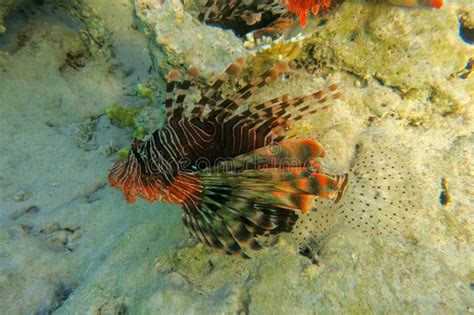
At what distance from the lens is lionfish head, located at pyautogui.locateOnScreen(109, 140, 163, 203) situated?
2.61 meters

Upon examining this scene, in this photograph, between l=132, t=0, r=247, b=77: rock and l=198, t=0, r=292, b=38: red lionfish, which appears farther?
l=198, t=0, r=292, b=38: red lionfish

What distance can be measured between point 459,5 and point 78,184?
478 centimetres

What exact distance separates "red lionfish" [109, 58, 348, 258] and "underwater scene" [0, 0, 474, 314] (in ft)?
0.04

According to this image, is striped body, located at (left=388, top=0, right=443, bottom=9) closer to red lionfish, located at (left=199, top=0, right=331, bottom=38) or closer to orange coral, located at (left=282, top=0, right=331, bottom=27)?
orange coral, located at (left=282, top=0, right=331, bottom=27)

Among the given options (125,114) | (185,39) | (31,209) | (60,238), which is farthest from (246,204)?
(125,114)

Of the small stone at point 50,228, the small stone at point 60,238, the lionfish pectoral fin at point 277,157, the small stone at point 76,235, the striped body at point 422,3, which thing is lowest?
the small stone at point 76,235

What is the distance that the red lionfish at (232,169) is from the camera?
7.51 feet

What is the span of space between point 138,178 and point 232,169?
81 centimetres

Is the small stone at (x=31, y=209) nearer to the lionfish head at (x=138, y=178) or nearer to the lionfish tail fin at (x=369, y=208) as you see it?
the lionfish head at (x=138, y=178)

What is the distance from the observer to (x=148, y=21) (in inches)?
131

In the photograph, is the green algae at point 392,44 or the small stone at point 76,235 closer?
the green algae at point 392,44

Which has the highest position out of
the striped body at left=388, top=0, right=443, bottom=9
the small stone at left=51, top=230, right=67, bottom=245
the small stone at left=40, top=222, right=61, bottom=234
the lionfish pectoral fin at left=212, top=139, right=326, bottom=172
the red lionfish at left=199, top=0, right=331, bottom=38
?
the red lionfish at left=199, top=0, right=331, bottom=38

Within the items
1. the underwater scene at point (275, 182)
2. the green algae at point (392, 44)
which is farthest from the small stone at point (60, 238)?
the green algae at point (392, 44)

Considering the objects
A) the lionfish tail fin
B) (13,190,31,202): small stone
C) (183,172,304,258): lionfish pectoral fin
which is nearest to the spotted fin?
(183,172,304,258): lionfish pectoral fin
